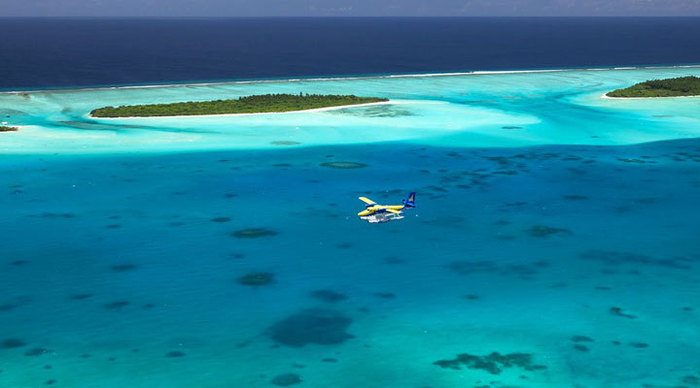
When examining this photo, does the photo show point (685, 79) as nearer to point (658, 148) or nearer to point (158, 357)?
point (658, 148)

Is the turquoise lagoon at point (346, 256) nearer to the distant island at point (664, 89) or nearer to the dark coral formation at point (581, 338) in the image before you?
the dark coral formation at point (581, 338)

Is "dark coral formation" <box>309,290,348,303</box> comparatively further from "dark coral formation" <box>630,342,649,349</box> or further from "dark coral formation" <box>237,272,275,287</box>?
"dark coral formation" <box>630,342,649,349</box>

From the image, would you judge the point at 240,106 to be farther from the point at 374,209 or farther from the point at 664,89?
the point at 664,89

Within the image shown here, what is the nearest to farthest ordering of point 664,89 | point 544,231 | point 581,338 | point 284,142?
1. point 581,338
2. point 544,231
3. point 284,142
4. point 664,89

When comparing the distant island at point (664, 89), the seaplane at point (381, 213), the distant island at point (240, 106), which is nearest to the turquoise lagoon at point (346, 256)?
the seaplane at point (381, 213)

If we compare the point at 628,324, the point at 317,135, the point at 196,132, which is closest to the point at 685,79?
the point at 317,135

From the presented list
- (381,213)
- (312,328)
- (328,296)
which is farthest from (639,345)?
(381,213)
